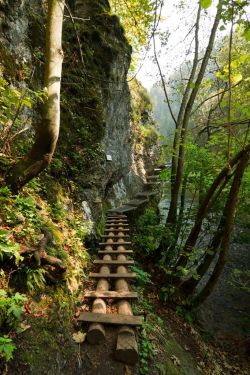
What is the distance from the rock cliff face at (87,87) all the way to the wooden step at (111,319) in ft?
11.6

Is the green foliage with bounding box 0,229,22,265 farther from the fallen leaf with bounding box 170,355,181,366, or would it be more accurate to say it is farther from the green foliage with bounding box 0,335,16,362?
the fallen leaf with bounding box 170,355,181,366

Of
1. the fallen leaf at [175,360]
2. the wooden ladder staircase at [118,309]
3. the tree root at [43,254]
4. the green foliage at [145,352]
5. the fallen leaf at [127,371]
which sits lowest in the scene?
the fallen leaf at [175,360]

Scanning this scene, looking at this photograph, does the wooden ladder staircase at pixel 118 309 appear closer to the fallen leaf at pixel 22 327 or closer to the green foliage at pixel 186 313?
the fallen leaf at pixel 22 327

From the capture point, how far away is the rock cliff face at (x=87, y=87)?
5.82m

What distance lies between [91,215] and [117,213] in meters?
2.40

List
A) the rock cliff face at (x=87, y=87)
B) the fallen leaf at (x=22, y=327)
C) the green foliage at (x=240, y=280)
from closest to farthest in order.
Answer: the fallen leaf at (x=22, y=327), the rock cliff face at (x=87, y=87), the green foliage at (x=240, y=280)

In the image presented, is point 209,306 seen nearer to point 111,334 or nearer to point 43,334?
point 111,334

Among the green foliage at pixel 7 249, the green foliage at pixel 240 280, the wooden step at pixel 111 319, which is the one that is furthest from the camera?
the green foliage at pixel 240 280

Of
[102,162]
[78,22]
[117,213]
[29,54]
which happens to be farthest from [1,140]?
[78,22]

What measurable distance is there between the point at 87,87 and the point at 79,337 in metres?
7.65

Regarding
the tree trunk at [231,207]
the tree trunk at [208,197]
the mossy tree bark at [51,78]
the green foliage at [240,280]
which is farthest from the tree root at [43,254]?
the green foliage at [240,280]

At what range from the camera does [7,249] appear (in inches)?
108

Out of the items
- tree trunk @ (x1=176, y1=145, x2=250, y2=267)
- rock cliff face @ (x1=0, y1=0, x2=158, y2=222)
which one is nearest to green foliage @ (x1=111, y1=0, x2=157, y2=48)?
rock cliff face @ (x1=0, y1=0, x2=158, y2=222)

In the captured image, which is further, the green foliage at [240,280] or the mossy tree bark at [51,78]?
the green foliage at [240,280]
